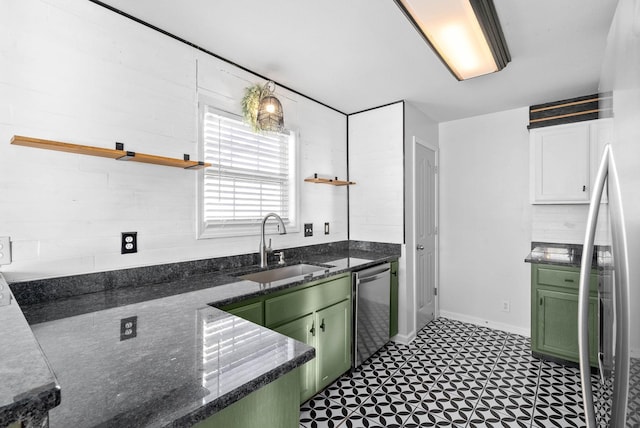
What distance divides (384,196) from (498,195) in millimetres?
1398

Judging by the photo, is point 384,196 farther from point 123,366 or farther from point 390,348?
point 123,366

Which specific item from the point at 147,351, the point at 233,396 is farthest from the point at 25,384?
the point at 147,351

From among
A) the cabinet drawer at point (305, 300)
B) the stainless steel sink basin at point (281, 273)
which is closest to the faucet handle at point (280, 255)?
the stainless steel sink basin at point (281, 273)

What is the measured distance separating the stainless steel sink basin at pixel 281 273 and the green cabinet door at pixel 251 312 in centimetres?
58

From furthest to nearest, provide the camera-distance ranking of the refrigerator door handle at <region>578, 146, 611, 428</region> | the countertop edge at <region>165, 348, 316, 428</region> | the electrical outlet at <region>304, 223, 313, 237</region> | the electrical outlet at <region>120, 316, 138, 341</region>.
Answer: the electrical outlet at <region>304, 223, 313, 237</region> → the electrical outlet at <region>120, 316, 138, 341</region> → the refrigerator door handle at <region>578, 146, 611, 428</region> → the countertop edge at <region>165, 348, 316, 428</region>

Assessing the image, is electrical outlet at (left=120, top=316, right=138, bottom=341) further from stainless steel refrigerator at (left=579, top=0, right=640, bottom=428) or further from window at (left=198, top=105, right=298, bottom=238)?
stainless steel refrigerator at (left=579, top=0, right=640, bottom=428)

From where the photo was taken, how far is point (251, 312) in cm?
178

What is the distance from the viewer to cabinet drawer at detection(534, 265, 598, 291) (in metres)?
2.68

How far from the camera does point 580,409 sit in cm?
214

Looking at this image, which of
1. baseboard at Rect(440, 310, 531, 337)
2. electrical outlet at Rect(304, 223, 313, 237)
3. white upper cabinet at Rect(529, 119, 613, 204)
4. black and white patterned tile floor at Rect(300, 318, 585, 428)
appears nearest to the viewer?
black and white patterned tile floor at Rect(300, 318, 585, 428)

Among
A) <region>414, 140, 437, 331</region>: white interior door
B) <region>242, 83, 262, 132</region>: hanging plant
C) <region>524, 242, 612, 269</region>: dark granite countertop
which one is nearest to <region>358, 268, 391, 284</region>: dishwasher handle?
<region>414, 140, 437, 331</region>: white interior door

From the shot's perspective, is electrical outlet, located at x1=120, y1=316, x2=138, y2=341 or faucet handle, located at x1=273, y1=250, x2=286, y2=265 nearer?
electrical outlet, located at x1=120, y1=316, x2=138, y2=341

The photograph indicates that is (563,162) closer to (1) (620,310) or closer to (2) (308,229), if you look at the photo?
(2) (308,229)

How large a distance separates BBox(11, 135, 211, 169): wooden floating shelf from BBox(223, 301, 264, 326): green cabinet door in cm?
93
